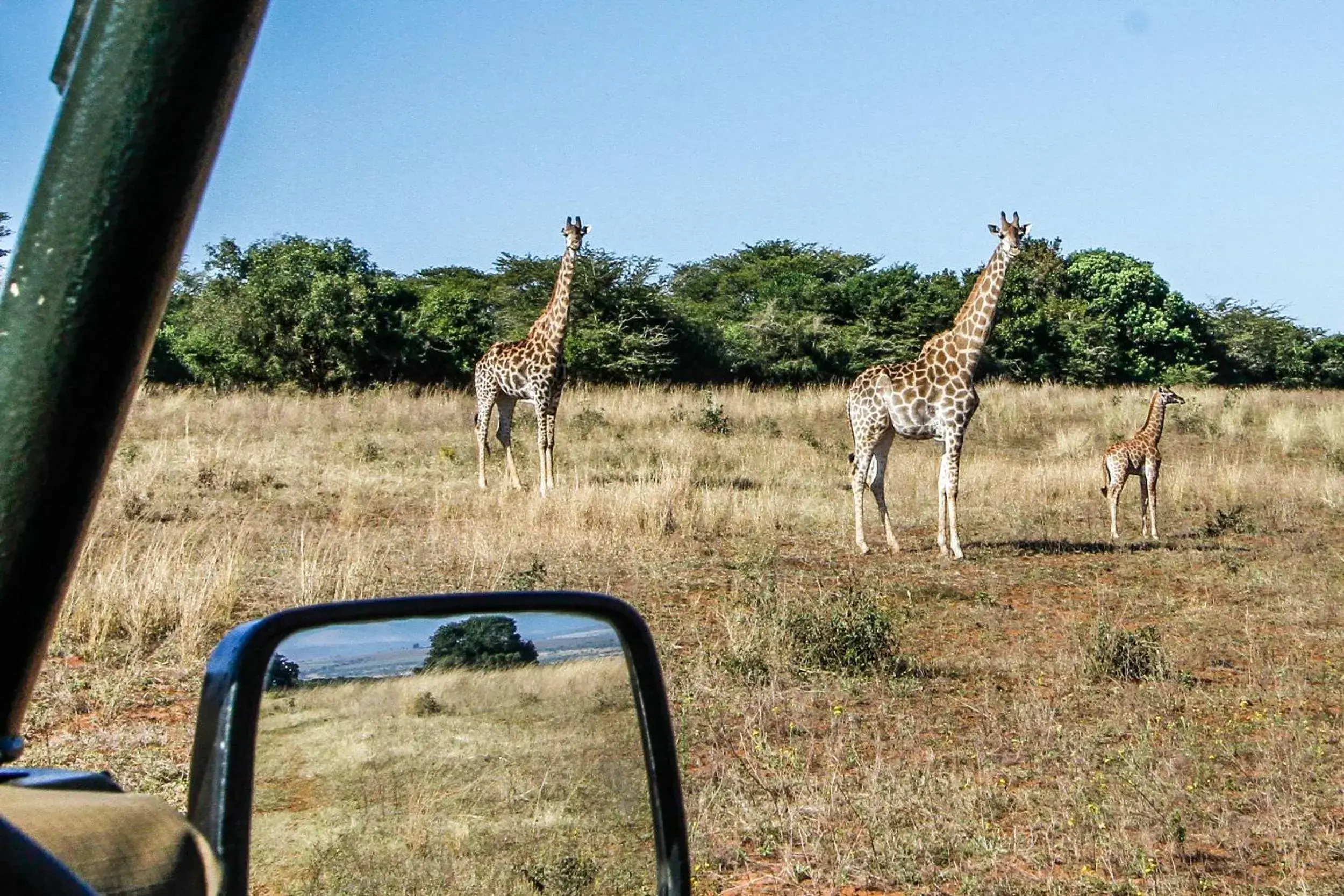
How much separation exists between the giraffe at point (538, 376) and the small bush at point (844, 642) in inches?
260

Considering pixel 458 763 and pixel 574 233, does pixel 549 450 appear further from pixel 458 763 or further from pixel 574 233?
pixel 458 763

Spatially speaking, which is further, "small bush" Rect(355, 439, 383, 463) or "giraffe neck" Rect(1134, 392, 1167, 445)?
"small bush" Rect(355, 439, 383, 463)

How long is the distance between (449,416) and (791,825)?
15.2 metres

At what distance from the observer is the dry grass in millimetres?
1339

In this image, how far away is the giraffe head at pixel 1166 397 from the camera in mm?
13508

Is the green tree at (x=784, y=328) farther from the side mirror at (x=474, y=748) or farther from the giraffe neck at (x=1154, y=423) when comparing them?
the side mirror at (x=474, y=748)

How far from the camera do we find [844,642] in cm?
641

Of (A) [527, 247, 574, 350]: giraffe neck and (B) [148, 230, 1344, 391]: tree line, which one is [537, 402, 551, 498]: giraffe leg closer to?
(A) [527, 247, 574, 350]: giraffe neck

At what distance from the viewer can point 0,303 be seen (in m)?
1.01

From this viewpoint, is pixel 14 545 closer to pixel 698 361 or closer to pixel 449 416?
pixel 449 416

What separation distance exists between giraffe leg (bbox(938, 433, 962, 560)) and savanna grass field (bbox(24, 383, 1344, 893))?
0.17 metres

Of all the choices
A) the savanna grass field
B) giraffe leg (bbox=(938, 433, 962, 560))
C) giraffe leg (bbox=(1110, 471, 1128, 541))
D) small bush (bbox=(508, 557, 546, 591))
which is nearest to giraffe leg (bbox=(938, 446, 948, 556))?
giraffe leg (bbox=(938, 433, 962, 560))

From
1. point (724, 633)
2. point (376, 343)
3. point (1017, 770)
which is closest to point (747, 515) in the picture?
point (724, 633)

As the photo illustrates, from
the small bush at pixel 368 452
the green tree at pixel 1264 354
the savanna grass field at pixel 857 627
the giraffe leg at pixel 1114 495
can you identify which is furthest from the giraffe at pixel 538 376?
the green tree at pixel 1264 354
